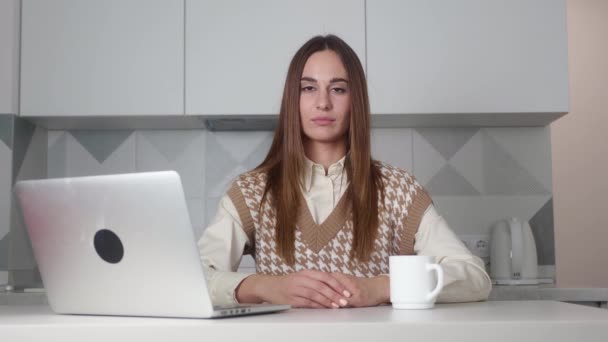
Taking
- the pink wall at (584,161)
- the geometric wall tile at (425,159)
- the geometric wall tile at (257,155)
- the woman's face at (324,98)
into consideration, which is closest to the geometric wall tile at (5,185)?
the geometric wall tile at (257,155)

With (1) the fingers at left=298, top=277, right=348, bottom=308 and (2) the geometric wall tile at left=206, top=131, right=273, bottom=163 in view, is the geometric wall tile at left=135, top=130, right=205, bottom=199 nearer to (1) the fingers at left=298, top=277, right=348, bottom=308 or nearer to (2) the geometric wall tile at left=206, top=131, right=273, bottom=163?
(2) the geometric wall tile at left=206, top=131, right=273, bottom=163

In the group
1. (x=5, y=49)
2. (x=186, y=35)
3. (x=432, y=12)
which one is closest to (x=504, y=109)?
(x=432, y=12)

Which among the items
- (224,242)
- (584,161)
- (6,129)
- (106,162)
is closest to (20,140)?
(6,129)

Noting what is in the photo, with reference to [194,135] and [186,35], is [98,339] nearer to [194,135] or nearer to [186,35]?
[186,35]

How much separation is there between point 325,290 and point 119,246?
362 millimetres

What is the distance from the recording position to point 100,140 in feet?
9.28

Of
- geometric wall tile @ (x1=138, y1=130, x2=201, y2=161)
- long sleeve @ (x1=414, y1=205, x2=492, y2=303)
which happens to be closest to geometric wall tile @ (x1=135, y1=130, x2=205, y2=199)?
geometric wall tile @ (x1=138, y1=130, x2=201, y2=161)

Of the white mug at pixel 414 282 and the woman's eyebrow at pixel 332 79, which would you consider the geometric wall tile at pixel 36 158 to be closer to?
the woman's eyebrow at pixel 332 79

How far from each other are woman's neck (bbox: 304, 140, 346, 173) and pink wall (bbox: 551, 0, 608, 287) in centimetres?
220

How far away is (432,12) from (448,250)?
1.21m

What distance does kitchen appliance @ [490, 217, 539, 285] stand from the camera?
8.39ft

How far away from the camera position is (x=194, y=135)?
9.25ft

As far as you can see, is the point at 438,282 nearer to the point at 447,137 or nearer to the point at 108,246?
the point at 108,246

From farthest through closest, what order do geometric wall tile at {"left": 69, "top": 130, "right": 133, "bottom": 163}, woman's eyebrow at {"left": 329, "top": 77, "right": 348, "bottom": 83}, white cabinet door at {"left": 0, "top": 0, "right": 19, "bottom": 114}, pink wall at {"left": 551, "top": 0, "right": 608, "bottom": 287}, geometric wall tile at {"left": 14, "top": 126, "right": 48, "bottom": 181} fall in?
pink wall at {"left": 551, "top": 0, "right": 608, "bottom": 287}
geometric wall tile at {"left": 69, "top": 130, "right": 133, "bottom": 163}
geometric wall tile at {"left": 14, "top": 126, "right": 48, "bottom": 181}
white cabinet door at {"left": 0, "top": 0, "right": 19, "bottom": 114}
woman's eyebrow at {"left": 329, "top": 77, "right": 348, "bottom": 83}
